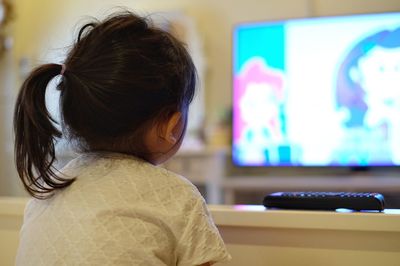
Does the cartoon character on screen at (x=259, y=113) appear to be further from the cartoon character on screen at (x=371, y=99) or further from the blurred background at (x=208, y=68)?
the cartoon character on screen at (x=371, y=99)

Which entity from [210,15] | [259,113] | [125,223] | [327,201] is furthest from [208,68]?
[125,223]

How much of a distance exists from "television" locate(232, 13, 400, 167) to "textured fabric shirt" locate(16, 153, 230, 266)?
6.31 ft

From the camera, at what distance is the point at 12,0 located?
11.5ft

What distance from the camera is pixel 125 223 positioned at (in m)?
0.69

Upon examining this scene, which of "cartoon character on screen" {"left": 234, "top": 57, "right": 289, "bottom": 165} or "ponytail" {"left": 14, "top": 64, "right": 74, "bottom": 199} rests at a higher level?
"ponytail" {"left": 14, "top": 64, "right": 74, "bottom": 199}

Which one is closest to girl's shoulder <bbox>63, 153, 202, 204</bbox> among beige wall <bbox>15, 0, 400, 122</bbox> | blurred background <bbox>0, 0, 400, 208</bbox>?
blurred background <bbox>0, 0, 400, 208</bbox>

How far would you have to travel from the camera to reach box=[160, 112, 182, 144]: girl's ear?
77 cm

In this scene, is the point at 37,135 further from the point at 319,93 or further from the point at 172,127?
the point at 319,93

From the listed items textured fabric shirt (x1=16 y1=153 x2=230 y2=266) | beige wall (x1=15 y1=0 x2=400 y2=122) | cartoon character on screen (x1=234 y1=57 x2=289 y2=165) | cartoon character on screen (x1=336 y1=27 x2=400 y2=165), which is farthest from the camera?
beige wall (x1=15 y1=0 x2=400 y2=122)

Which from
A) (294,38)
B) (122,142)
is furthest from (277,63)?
(122,142)

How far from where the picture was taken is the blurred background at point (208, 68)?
2676 millimetres

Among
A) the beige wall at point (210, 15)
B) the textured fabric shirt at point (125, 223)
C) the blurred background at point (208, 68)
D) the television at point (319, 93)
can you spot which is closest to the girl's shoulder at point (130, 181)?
the textured fabric shirt at point (125, 223)

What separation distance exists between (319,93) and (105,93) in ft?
6.58

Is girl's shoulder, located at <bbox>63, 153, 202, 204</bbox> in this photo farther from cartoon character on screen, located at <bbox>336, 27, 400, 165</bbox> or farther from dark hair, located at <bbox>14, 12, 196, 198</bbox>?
cartoon character on screen, located at <bbox>336, 27, 400, 165</bbox>
